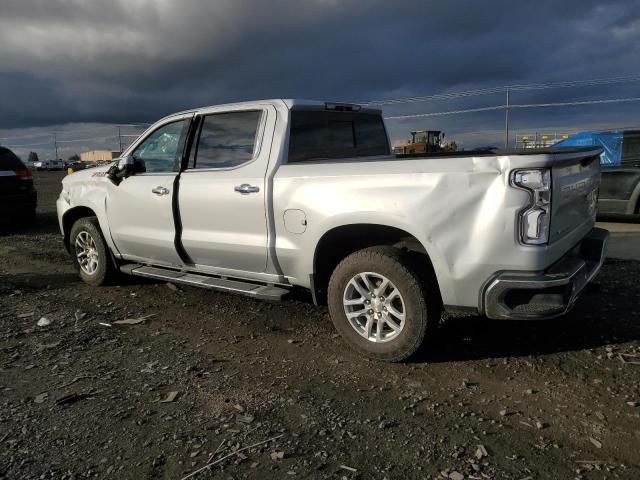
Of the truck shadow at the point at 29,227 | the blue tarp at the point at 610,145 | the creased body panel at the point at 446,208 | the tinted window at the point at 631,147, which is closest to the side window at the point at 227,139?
the creased body panel at the point at 446,208

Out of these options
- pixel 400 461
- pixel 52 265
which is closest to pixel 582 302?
pixel 400 461

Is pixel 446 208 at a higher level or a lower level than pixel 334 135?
lower

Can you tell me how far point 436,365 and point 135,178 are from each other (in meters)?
3.44

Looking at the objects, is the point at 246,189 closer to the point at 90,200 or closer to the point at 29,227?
the point at 90,200

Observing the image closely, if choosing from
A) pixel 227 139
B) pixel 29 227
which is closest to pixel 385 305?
Answer: pixel 227 139

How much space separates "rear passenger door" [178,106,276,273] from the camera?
4.30 m

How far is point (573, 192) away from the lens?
355 cm

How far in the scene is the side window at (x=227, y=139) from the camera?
448 cm

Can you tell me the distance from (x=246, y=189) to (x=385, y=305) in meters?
1.49

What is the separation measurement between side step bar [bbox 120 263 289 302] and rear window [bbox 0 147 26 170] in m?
6.23

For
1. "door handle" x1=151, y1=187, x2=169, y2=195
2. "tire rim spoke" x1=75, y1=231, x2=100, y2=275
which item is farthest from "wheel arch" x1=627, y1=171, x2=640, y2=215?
"tire rim spoke" x1=75, y1=231, x2=100, y2=275

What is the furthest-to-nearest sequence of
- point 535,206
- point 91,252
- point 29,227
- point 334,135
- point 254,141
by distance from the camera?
point 29,227, point 91,252, point 334,135, point 254,141, point 535,206

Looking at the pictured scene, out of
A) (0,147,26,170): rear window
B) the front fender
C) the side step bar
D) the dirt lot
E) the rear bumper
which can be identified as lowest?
the dirt lot

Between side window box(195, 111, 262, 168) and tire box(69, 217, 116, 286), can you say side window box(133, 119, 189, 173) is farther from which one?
tire box(69, 217, 116, 286)
